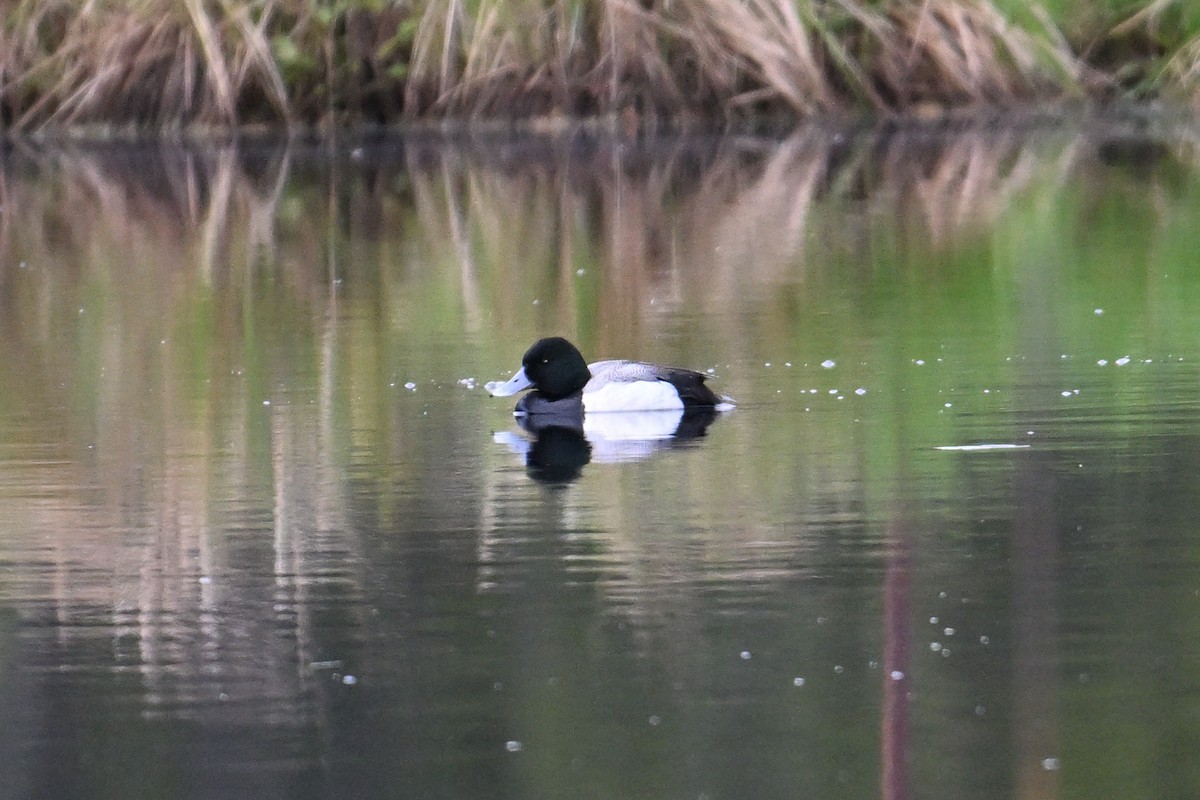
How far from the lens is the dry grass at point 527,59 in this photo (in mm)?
24375

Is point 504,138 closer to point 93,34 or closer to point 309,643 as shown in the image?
point 93,34

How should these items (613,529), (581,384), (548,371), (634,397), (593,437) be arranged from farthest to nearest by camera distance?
1. (581,384)
2. (548,371)
3. (634,397)
4. (593,437)
5. (613,529)

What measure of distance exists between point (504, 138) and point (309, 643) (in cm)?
1983

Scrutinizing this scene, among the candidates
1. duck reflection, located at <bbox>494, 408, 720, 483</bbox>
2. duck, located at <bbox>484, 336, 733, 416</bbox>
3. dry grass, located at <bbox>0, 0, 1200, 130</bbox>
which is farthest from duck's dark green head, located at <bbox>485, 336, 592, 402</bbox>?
dry grass, located at <bbox>0, 0, 1200, 130</bbox>

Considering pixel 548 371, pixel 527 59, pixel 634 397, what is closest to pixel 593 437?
pixel 634 397

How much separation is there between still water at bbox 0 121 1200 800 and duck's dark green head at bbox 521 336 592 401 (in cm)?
21

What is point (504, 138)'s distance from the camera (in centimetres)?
2520

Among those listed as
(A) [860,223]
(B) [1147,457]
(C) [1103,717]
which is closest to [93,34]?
(A) [860,223]

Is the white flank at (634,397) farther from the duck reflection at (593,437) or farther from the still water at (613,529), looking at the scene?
the still water at (613,529)

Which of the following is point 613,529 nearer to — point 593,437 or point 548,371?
point 593,437

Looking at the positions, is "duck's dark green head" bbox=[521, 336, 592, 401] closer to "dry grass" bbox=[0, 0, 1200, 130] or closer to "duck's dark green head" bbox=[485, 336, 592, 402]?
"duck's dark green head" bbox=[485, 336, 592, 402]

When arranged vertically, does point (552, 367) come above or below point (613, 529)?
above

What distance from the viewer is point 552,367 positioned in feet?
30.9

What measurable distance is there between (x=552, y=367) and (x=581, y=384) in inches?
6.4
